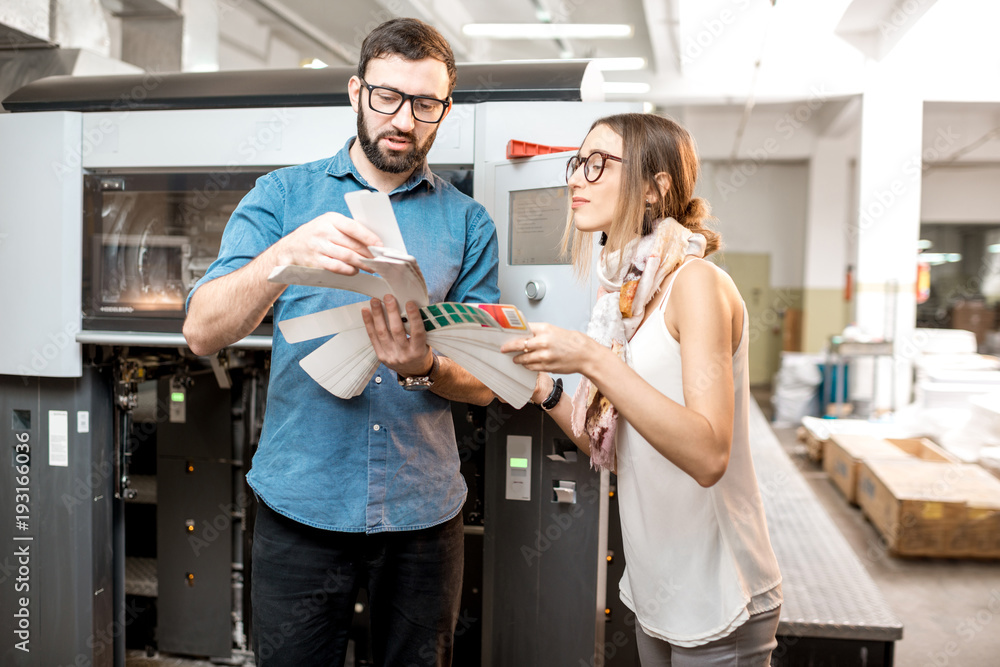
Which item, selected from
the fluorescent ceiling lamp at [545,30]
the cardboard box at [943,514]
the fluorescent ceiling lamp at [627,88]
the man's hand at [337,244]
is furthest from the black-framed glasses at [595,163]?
the fluorescent ceiling lamp at [627,88]

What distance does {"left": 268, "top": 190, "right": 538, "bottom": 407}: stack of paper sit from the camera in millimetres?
1004

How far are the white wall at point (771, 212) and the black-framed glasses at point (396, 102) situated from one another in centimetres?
1071

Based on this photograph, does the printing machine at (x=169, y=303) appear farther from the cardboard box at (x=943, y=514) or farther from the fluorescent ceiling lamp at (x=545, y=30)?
the fluorescent ceiling lamp at (x=545, y=30)

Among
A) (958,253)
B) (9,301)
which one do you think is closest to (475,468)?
(9,301)

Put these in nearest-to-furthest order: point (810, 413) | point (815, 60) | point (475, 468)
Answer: point (475, 468) < point (815, 60) < point (810, 413)

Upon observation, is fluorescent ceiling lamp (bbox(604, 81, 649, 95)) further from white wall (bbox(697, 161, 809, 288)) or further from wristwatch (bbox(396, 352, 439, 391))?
wristwatch (bbox(396, 352, 439, 391))

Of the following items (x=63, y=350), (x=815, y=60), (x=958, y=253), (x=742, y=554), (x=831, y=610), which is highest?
(x=815, y=60)

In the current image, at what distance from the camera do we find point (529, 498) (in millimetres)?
2086

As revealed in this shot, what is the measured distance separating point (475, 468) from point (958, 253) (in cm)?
1267

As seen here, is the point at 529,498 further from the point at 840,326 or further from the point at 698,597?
the point at 840,326

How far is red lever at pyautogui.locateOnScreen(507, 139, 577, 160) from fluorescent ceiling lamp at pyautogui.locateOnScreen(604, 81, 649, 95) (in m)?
6.49

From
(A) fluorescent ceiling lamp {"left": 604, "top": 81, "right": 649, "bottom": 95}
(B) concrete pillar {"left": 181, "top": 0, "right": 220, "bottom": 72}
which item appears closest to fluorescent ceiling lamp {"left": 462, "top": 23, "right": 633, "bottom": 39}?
(A) fluorescent ceiling lamp {"left": 604, "top": 81, "right": 649, "bottom": 95}

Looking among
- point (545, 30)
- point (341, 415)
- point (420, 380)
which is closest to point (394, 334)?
point (420, 380)

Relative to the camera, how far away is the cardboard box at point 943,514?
4.19m
